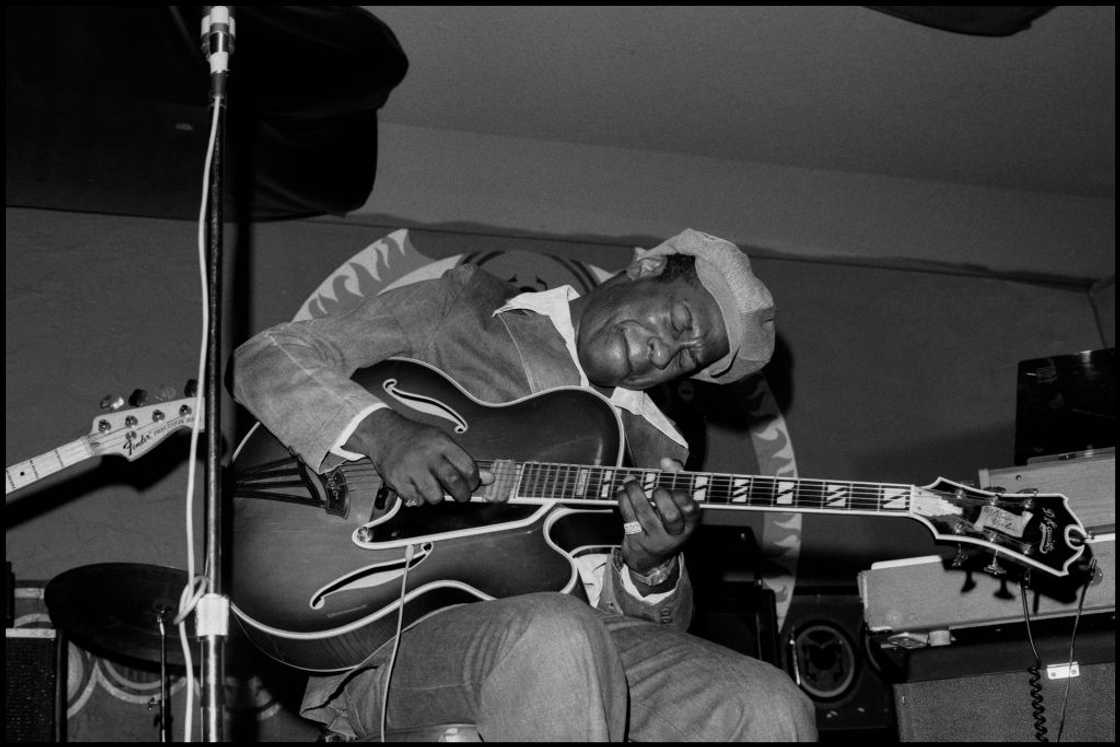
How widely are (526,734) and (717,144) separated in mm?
3628

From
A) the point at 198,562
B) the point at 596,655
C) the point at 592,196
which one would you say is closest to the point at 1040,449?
the point at 596,655

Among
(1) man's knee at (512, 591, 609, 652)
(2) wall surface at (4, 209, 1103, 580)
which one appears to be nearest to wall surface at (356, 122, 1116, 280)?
(2) wall surface at (4, 209, 1103, 580)

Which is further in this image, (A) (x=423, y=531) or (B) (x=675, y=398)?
(B) (x=675, y=398)

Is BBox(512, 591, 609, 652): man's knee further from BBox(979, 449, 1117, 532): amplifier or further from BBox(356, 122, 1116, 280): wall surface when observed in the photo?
BBox(356, 122, 1116, 280): wall surface

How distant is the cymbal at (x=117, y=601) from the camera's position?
2.81m

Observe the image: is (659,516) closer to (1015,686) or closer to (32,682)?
(1015,686)

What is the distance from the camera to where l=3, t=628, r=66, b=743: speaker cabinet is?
9.07 feet

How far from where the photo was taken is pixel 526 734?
1615 mm

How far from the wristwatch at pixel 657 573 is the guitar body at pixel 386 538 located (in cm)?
9

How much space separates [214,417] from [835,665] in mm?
2809

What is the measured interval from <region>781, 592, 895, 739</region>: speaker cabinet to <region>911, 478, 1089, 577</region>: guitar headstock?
5.09ft

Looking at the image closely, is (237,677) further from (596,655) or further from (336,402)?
(596,655)

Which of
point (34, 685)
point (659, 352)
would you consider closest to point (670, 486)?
point (659, 352)

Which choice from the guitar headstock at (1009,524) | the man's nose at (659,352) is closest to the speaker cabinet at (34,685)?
the man's nose at (659,352)
